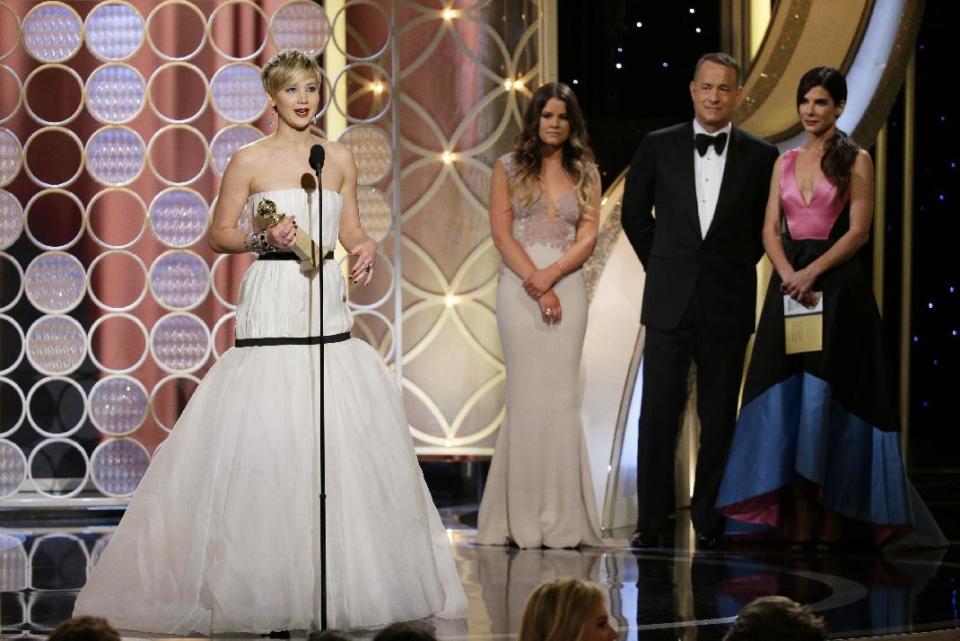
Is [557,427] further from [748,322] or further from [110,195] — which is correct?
[110,195]

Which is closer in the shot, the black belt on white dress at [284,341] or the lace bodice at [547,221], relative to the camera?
the black belt on white dress at [284,341]

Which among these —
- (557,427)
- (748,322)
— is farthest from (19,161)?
(748,322)

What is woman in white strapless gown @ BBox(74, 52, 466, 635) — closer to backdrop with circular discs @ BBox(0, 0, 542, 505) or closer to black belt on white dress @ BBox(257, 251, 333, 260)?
black belt on white dress @ BBox(257, 251, 333, 260)

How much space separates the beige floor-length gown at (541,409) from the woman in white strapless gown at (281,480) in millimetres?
1839

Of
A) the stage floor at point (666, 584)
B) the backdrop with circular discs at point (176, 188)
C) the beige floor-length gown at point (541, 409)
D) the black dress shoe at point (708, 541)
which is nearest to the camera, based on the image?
the stage floor at point (666, 584)

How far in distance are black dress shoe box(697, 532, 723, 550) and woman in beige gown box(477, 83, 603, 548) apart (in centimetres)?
41

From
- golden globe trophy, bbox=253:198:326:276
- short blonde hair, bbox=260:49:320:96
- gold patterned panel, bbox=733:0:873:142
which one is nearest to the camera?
golden globe trophy, bbox=253:198:326:276

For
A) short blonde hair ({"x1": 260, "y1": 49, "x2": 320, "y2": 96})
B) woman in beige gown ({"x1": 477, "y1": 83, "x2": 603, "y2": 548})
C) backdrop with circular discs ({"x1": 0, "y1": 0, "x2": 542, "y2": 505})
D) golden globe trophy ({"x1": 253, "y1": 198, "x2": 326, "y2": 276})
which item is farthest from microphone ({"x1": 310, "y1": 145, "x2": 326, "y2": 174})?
backdrop with circular discs ({"x1": 0, "y1": 0, "x2": 542, "y2": 505})

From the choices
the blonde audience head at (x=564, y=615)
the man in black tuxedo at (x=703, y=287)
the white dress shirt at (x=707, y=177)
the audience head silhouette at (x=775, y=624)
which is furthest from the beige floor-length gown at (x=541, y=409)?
the audience head silhouette at (x=775, y=624)

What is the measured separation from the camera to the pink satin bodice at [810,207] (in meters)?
6.30

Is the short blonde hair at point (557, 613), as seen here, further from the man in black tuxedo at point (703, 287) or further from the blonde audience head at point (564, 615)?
the man in black tuxedo at point (703, 287)

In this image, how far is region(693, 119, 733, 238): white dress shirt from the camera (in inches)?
254

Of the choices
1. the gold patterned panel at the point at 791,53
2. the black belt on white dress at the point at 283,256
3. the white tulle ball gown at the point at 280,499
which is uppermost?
the gold patterned panel at the point at 791,53

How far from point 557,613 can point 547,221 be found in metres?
3.81
